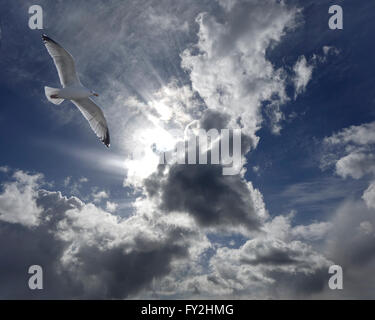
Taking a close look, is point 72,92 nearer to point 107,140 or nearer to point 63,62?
point 63,62

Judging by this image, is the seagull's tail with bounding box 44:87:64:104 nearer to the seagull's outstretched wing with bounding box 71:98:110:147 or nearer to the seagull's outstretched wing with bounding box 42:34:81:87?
the seagull's outstretched wing with bounding box 42:34:81:87

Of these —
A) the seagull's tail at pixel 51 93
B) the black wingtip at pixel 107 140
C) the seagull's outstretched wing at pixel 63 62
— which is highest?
the seagull's outstretched wing at pixel 63 62

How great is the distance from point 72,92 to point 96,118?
4378mm

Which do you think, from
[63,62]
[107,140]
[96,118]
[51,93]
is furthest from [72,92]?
[107,140]

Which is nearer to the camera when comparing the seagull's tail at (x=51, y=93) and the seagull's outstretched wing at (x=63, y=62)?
the seagull's outstretched wing at (x=63, y=62)

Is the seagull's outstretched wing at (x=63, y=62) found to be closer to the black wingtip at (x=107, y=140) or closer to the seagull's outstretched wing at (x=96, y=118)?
the seagull's outstretched wing at (x=96, y=118)

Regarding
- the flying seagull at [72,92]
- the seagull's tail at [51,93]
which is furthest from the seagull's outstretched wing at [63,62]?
the seagull's tail at [51,93]

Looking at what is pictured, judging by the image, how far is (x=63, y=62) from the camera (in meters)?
41.9

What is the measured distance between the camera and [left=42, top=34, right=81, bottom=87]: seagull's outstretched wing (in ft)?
135

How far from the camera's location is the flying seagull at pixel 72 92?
41.3 meters

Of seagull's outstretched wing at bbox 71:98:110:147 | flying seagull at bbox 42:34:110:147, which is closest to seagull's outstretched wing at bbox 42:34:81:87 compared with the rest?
flying seagull at bbox 42:34:110:147
